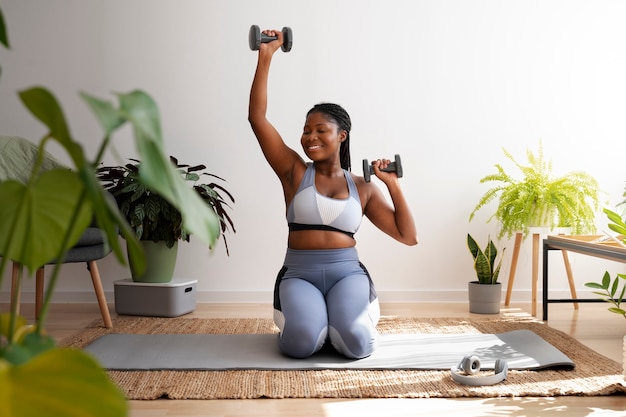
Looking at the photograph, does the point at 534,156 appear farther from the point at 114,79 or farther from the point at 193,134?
the point at 114,79

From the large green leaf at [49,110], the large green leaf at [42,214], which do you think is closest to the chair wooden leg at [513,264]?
the large green leaf at [42,214]

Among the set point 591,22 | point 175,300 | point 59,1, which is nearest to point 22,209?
point 175,300

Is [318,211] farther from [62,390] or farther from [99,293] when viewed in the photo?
[62,390]

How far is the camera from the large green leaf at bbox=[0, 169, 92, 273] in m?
0.67

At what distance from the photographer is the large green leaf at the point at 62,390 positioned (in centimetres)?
49

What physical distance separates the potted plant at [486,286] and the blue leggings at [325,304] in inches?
44.7

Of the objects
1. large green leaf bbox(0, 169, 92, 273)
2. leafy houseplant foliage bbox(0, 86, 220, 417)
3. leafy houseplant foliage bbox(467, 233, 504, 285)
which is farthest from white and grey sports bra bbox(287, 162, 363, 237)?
leafy houseplant foliage bbox(0, 86, 220, 417)

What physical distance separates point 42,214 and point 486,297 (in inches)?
132

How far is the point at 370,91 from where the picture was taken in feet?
14.0

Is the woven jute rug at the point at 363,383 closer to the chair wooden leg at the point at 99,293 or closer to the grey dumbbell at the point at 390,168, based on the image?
the chair wooden leg at the point at 99,293

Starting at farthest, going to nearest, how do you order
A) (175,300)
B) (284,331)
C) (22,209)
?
(175,300), (284,331), (22,209)

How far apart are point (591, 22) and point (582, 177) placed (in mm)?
1035

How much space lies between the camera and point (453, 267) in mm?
4309

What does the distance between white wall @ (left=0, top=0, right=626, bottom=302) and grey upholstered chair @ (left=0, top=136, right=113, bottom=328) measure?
68 centimetres
